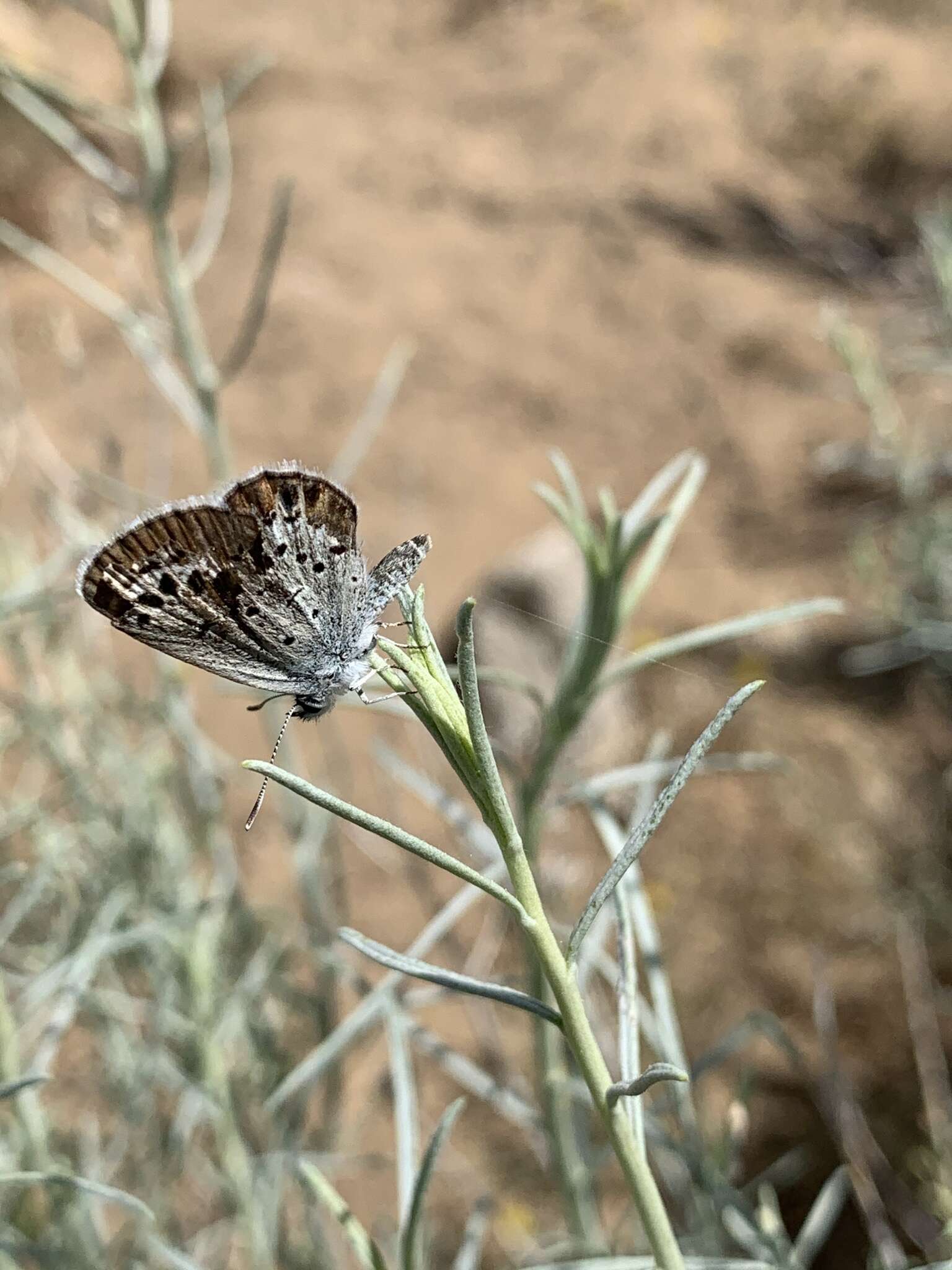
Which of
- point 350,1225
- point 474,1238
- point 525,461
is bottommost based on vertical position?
point 474,1238

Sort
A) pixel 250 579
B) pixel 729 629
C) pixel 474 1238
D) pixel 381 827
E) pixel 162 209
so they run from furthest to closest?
pixel 162 209
pixel 474 1238
pixel 729 629
pixel 250 579
pixel 381 827

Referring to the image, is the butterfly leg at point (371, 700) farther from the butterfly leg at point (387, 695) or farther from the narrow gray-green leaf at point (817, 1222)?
the narrow gray-green leaf at point (817, 1222)

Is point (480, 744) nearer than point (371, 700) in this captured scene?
Yes

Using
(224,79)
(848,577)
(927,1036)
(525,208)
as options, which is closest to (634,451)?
(848,577)

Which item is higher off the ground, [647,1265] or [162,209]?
[162,209]

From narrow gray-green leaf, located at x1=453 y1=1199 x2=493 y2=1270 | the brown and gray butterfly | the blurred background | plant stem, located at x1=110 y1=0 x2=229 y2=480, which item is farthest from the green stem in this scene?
plant stem, located at x1=110 y1=0 x2=229 y2=480

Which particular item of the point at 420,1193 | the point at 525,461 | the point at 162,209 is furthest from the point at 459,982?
the point at 525,461

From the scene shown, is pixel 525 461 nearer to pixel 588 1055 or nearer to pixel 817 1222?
pixel 817 1222

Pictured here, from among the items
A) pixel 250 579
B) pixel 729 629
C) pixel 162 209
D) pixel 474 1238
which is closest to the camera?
pixel 250 579
